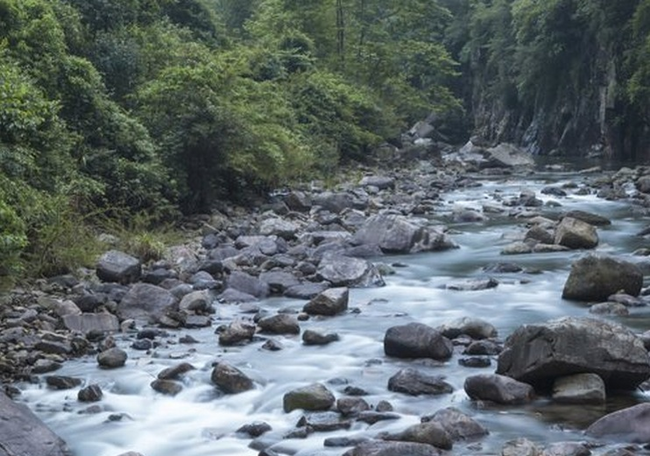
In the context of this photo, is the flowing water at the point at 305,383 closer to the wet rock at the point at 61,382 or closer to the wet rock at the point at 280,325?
the wet rock at the point at 61,382

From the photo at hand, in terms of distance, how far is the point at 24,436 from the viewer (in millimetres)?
6688

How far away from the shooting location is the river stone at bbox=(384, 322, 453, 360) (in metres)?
9.36

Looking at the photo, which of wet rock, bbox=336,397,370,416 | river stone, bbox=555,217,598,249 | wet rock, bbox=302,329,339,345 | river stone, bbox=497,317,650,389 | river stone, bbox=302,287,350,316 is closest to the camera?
wet rock, bbox=336,397,370,416

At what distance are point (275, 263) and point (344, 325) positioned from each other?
4034 mm

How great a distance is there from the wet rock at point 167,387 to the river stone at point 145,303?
258 cm

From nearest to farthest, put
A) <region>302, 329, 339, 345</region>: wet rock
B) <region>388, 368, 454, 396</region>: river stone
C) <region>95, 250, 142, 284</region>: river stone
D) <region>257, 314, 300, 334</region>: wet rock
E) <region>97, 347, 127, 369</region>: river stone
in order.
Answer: <region>388, 368, 454, 396</region>: river stone → <region>97, 347, 127, 369</region>: river stone → <region>302, 329, 339, 345</region>: wet rock → <region>257, 314, 300, 334</region>: wet rock → <region>95, 250, 142, 284</region>: river stone

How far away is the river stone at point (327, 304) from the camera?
1170 centimetres

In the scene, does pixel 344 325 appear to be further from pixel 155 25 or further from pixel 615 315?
pixel 155 25

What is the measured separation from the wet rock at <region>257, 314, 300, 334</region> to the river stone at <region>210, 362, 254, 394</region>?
1.97 meters

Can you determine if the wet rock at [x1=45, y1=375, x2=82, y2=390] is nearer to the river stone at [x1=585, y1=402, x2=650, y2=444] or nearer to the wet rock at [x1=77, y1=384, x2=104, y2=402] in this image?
the wet rock at [x1=77, y1=384, x2=104, y2=402]

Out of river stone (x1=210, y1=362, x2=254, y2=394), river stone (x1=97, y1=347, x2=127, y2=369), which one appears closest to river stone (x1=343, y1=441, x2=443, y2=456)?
river stone (x1=210, y1=362, x2=254, y2=394)

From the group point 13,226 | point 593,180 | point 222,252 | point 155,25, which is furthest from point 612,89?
point 13,226

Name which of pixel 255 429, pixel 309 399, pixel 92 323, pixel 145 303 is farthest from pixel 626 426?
pixel 145 303

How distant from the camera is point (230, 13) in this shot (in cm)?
5375
